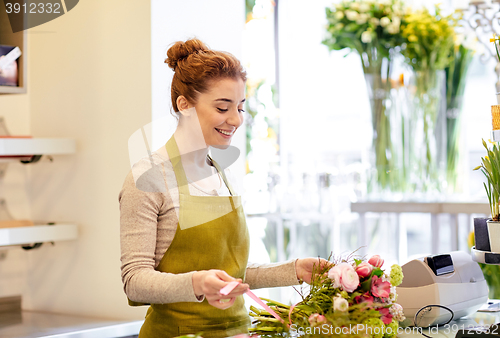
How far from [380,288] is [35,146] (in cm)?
131

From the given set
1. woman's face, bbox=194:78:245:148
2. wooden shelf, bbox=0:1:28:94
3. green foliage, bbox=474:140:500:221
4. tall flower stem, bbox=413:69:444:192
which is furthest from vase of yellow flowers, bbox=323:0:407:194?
woman's face, bbox=194:78:245:148

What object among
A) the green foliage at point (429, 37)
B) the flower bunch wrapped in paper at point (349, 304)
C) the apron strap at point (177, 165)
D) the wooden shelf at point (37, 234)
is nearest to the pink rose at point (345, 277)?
the flower bunch wrapped in paper at point (349, 304)

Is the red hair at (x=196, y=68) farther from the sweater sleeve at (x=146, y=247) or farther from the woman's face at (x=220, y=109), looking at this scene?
the sweater sleeve at (x=146, y=247)

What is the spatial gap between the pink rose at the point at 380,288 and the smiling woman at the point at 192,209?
0.66 ft

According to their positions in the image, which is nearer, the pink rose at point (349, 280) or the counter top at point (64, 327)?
the pink rose at point (349, 280)

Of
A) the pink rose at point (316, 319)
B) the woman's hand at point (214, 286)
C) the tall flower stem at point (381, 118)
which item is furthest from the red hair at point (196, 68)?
the tall flower stem at point (381, 118)

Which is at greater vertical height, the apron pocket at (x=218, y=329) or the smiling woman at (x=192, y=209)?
the smiling woman at (x=192, y=209)

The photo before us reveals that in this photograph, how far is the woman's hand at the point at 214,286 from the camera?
3.33 ft

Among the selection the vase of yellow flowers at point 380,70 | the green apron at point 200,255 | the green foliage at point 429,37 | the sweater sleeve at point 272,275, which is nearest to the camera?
the green apron at point 200,255

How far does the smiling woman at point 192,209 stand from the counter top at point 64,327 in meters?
0.58

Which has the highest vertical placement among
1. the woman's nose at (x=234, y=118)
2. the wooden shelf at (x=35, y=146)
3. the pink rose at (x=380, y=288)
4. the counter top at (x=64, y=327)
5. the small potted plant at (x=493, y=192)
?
the woman's nose at (x=234, y=118)

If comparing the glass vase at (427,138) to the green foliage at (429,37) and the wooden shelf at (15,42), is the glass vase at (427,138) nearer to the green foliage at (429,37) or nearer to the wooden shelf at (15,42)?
the green foliage at (429,37)

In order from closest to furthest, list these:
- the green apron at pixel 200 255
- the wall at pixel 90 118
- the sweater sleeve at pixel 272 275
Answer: the green apron at pixel 200 255, the sweater sleeve at pixel 272 275, the wall at pixel 90 118

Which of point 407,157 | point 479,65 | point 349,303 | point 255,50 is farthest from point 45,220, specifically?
point 479,65
